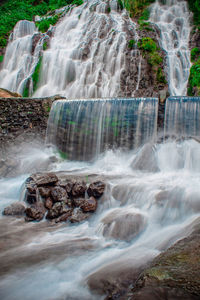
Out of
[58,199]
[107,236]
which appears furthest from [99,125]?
[107,236]

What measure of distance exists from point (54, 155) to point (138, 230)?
5.30 metres

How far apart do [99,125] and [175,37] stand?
35.5ft

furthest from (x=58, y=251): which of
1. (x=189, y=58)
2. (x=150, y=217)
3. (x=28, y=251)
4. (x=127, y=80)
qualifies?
(x=189, y=58)

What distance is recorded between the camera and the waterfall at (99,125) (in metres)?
7.75

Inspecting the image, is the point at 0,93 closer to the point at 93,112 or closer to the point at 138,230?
the point at 93,112

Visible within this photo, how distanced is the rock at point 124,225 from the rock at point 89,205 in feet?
1.43

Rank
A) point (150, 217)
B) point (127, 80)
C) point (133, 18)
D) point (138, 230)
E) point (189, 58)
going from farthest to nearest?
1. point (133, 18)
2. point (189, 58)
3. point (127, 80)
4. point (150, 217)
5. point (138, 230)

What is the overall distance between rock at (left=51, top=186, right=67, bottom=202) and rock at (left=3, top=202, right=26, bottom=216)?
690 millimetres

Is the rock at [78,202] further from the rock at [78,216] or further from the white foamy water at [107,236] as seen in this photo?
the white foamy water at [107,236]

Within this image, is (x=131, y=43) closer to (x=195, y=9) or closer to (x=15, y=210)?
(x=195, y=9)

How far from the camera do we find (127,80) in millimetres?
12445

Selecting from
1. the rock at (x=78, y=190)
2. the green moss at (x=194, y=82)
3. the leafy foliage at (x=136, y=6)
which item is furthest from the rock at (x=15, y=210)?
the leafy foliage at (x=136, y=6)

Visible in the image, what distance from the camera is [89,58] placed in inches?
539

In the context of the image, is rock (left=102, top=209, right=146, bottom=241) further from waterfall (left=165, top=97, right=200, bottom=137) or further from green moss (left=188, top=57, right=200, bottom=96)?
green moss (left=188, top=57, right=200, bottom=96)
